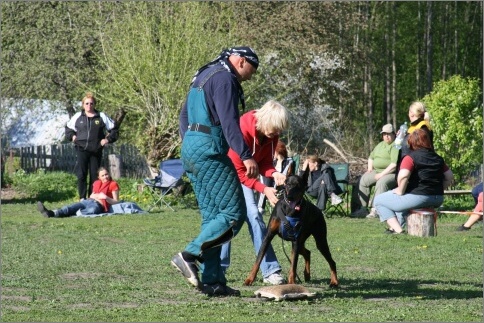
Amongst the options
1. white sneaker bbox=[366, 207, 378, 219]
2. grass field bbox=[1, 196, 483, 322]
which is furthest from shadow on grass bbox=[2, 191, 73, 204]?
white sneaker bbox=[366, 207, 378, 219]

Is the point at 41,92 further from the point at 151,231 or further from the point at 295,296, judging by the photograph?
the point at 295,296

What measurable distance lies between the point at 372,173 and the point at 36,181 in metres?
9.90

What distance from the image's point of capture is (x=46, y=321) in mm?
7012

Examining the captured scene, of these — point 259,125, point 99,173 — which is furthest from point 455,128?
point 259,125

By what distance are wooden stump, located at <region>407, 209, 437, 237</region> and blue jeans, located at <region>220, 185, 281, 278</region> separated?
5328 mm

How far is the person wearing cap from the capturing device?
17953 millimetres

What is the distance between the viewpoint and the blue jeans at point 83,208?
18.3 metres

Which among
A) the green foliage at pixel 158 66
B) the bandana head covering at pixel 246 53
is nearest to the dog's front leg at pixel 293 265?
the bandana head covering at pixel 246 53

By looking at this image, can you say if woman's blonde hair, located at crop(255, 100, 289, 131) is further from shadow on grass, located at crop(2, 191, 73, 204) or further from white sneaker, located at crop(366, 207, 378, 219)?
shadow on grass, located at crop(2, 191, 73, 204)

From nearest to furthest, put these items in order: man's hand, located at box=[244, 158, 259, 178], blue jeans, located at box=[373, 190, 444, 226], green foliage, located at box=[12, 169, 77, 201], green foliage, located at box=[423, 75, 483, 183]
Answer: man's hand, located at box=[244, 158, 259, 178]
blue jeans, located at box=[373, 190, 444, 226]
green foliage, located at box=[423, 75, 483, 183]
green foliage, located at box=[12, 169, 77, 201]

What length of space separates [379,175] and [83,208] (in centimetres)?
504

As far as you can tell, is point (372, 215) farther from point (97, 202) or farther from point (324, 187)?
point (97, 202)

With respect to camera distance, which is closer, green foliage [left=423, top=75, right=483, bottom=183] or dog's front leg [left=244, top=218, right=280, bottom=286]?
dog's front leg [left=244, top=218, right=280, bottom=286]

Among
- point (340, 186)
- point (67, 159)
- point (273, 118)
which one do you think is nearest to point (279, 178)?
point (273, 118)
